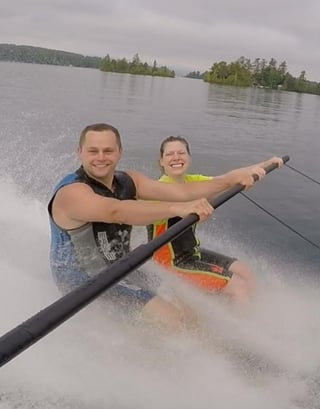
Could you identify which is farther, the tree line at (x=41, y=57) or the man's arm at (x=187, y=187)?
the tree line at (x=41, y=57)

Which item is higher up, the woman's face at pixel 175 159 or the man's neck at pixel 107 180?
the woman's face at pixel 175 159

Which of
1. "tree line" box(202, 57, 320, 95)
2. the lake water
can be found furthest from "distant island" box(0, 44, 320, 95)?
the lake water

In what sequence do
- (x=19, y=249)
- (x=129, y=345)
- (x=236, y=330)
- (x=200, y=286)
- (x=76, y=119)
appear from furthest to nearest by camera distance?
(x=76, y=119) < (x=19, y=249) < (x=200, y=286) < (x=236, y=330) < (x=129, y=345)

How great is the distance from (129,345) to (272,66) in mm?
111202

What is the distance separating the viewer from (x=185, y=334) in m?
3.43

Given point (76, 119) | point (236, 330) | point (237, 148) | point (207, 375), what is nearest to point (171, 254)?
point (236, 330)

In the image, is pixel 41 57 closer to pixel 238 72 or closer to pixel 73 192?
pixel 238 72

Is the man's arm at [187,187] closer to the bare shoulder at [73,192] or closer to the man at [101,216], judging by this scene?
the man at [101,216]

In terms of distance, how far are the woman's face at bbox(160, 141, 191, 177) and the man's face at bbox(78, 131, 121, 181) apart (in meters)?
1.18

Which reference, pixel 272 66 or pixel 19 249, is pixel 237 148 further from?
pixel 272 66

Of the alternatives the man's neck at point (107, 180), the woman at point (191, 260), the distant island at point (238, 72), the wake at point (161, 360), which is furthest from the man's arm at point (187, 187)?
the distant island at point (238, 72)

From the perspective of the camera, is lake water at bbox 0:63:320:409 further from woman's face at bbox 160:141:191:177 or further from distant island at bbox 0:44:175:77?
distant island at bbox 0:44:175:77

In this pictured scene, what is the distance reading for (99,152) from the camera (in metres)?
3.23

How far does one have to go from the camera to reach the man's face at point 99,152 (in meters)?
3.22
